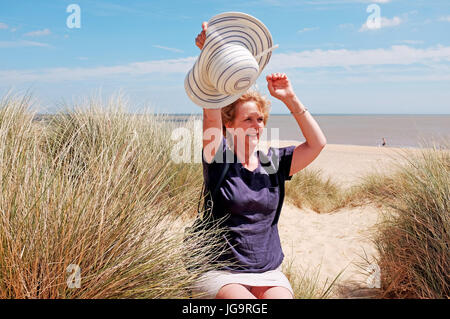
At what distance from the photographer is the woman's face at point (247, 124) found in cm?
250

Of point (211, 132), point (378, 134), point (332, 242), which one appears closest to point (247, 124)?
point (211, 132)

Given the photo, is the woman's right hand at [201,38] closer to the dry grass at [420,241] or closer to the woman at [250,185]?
the woman at [250,185]

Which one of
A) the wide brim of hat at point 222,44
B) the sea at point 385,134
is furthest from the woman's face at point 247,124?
the sea at point 385,134

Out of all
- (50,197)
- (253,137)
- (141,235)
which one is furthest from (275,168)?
(50,197)

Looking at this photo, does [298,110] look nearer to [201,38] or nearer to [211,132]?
[211,132]

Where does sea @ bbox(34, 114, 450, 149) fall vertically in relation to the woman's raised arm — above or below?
above

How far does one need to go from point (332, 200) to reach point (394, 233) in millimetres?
3870

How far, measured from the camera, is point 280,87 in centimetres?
246

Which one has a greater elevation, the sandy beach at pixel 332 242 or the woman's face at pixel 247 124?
the woman's face at pixel 247 124

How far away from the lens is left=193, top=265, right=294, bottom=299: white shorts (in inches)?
85.9

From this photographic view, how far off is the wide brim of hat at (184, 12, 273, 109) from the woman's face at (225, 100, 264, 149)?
23 cm

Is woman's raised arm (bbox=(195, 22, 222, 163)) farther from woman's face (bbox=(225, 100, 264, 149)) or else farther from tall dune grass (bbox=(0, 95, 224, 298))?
tall dune grass (bbox=(0, 95, 224, 298))

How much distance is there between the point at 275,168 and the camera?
2.52m

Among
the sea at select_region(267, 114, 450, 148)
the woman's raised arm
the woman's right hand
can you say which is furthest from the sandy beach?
the woman's right hand
